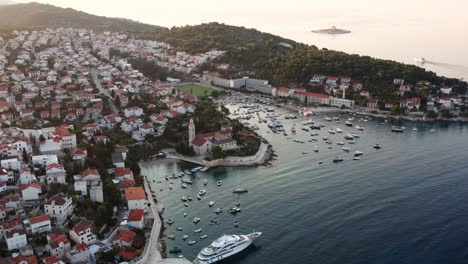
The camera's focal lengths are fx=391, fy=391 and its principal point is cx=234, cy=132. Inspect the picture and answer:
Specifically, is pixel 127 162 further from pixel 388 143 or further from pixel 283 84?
pixel 283 84

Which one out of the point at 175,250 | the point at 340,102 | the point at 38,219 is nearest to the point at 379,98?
the point at 340,102

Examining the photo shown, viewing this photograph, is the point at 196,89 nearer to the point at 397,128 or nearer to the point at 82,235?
the point at 397,128

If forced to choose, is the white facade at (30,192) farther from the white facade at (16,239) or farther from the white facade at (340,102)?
the white facade at (340,102)

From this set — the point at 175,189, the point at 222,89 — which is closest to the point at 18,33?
the point at 222,89

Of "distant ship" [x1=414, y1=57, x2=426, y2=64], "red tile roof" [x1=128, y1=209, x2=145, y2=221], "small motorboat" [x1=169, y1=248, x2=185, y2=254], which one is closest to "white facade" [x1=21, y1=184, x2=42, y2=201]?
"red tile roof" [x1=128, y1=209, x2=145, y2=221]

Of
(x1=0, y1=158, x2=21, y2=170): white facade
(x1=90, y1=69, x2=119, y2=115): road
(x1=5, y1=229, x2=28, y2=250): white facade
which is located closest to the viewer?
(x1=5, y1=229, x2=28, y2=250): white facade

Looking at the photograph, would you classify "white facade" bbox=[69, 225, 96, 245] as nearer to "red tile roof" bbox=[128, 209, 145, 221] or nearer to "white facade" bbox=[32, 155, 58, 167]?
"red tile roof" bbox=[128, 209, 145, 221]

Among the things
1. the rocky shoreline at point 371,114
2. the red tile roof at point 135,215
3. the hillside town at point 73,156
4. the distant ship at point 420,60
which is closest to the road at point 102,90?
the hillside town at point 73,156
